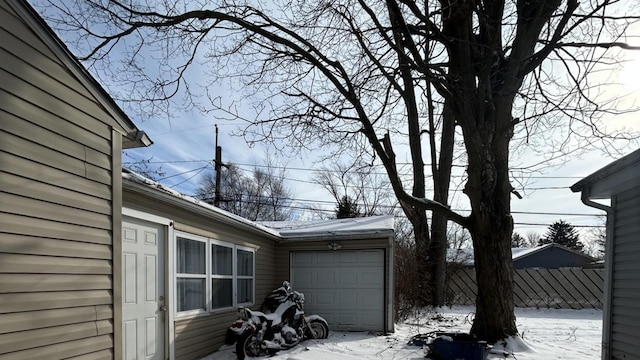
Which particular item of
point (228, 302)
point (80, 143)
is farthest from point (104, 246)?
point (228, 302)

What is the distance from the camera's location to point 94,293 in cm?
296

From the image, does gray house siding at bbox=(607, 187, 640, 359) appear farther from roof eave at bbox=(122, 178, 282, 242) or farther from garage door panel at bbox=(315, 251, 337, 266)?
garage door panel at bbox=(315, 251, 337, 266)

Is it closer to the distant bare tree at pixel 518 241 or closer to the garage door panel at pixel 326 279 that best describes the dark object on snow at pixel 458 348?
the garage door panel at pixel 326 279

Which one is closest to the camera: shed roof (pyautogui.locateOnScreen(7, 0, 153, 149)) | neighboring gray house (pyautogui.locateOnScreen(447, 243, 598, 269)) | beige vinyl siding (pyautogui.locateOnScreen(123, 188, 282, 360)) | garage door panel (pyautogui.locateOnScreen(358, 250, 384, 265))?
shed roof (pyautogui.locateOnScreen(7, 0, 153, 149))

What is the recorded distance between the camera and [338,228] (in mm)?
9562

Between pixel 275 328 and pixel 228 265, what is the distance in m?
1.50

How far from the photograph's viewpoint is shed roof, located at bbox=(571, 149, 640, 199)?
3822 mm

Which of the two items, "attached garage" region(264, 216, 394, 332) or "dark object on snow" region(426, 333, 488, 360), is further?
"attached garage" region(264, 216, 394, 332)

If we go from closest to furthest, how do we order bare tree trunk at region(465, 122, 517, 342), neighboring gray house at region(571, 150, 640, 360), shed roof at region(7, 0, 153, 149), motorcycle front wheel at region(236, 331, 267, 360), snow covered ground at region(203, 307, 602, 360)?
shed roof at region(7, 0, 153, 149) < neighboring gray house at region(571, 150, 640, 360) < motorcycle front wheel at region(236, 331, 267, 360) < snow covered ground at region(203, 307, 602, 360) < bare tree trunk at region(465, 122, 517, 342)

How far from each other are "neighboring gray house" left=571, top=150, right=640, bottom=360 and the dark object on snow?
5.12 ft

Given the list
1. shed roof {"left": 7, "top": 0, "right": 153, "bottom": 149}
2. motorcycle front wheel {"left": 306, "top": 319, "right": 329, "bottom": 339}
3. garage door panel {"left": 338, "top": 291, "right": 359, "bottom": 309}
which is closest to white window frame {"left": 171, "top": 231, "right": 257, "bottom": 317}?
motorcycle front wheel {"left": 306, "top": 319, "right": 329, "bottom": 339}

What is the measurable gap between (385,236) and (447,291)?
22.6 ft

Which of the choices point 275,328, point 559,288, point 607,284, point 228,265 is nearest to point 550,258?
point 559,288

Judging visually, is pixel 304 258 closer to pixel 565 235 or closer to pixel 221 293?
pixel 221 293
